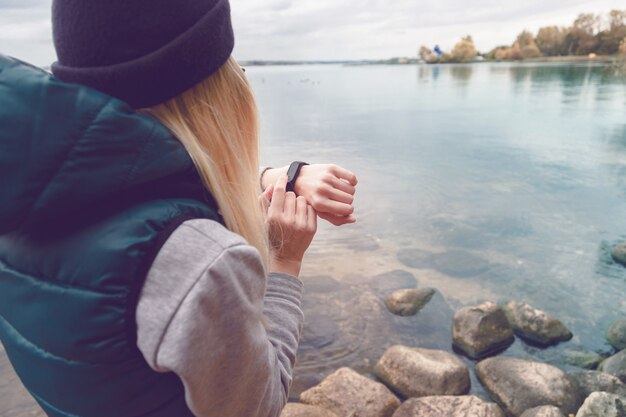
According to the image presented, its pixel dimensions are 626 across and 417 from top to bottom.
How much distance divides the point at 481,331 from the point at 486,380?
0.98 meters

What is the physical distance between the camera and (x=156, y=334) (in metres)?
0.95

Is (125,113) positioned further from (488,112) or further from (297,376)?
(488,112)

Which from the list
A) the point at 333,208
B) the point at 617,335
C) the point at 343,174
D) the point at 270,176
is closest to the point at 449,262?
the point at 617,335

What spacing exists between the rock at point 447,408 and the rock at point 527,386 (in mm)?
681

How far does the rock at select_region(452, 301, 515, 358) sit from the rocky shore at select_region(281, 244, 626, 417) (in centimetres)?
1

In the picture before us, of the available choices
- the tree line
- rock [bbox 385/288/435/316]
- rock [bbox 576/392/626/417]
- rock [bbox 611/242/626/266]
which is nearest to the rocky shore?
rock [bbox 576/392/626/417]

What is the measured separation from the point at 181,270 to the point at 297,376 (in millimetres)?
5074

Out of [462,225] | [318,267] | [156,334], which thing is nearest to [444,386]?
[318,267]

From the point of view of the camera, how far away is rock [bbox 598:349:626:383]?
18.3 ft

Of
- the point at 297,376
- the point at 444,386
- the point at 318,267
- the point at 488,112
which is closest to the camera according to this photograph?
the point at 444,386

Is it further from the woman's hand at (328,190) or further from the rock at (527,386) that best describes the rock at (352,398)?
the woman's hand at (328,190)

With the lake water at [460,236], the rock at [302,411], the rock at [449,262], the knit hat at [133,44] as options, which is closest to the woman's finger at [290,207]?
the knit hat at [133,44]

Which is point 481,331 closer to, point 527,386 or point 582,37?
point 527,386

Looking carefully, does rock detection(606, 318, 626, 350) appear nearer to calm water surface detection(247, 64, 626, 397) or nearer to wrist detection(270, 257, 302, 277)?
calm water surface detection(247, 64, 626, 397)
